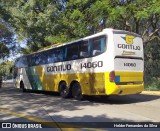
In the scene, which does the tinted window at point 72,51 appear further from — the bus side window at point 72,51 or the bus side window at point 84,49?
the bus side window at point 84,49

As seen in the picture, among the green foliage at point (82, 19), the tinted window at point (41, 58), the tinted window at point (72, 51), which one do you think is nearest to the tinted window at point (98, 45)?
the tinted window at point (72, 51)

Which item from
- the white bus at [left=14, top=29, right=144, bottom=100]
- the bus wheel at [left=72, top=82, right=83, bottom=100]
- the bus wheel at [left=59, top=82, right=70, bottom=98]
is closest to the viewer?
the white bus at [left=14, top=29, right=144, bottom=100]

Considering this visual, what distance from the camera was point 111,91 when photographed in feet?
44.0

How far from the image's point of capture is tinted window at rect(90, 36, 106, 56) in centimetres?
1386

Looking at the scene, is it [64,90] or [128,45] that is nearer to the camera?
[128,45]

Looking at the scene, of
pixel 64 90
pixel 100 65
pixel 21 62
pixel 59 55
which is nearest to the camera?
pixel 100 65

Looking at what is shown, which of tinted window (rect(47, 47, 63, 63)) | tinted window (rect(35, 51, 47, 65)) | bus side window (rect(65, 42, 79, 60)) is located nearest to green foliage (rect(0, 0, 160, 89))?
bus side window (rect(65, 42, 79, 60))

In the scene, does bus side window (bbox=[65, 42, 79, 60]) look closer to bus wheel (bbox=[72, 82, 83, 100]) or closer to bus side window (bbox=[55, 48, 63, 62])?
bus side window (bbox=[55, 48, 63, 62])

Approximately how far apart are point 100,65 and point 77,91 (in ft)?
9.27

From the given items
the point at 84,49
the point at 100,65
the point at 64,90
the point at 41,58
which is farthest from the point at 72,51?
the point at 41,58

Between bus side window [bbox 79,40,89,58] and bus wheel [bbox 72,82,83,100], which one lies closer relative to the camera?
bus side window [bbox 79,40,89,58]

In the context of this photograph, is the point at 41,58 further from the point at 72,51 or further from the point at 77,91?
the point at 77,91

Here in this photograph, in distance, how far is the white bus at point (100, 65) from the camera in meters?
13.6

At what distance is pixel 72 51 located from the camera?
1652 cm
